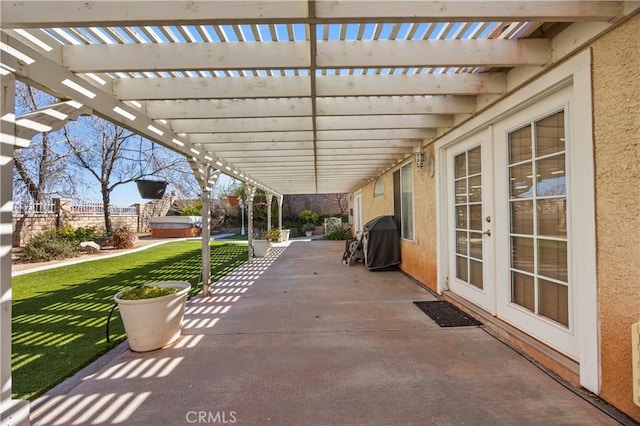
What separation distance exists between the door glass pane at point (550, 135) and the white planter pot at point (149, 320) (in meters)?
3.67

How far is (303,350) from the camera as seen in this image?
2.73 m

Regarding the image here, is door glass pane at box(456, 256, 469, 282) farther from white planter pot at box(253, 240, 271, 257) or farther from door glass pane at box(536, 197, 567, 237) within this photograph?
white planter pot at box(253, 240, 271, 257)

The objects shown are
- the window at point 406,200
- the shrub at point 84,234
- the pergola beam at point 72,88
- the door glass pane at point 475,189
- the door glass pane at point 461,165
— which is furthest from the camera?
the shrub at point 84,234

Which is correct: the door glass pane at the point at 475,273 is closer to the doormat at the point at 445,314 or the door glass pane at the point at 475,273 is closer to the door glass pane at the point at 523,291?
the doormat at the point at 445,314

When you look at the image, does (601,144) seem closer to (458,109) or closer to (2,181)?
(458,109)

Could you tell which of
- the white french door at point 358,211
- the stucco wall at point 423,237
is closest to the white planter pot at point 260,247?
the stucco wall at point 423,237

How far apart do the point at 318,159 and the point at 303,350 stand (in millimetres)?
3912

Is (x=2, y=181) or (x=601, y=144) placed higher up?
(x=601, y=144)

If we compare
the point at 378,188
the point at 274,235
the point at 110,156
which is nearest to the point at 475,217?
the point at 378,188

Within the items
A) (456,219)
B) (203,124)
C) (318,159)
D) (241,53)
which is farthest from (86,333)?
(456,219)

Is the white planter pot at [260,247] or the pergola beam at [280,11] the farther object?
the white planter pot at [260,247]

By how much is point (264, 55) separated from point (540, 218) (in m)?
2.69

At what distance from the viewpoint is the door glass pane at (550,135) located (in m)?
2.31

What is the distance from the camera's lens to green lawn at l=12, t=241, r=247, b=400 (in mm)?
2455
